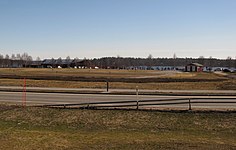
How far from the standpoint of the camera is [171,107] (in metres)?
23.3

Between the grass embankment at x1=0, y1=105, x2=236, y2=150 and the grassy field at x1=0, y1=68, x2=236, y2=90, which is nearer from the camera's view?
the grass embankment at x1=0, y1=105, x2=236, y2=150

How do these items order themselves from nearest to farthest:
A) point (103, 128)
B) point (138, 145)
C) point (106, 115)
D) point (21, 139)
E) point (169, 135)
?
1. point (138, 145)
2. point (21, 139)
3. point (169, 135)
4. point (103, 128)
5. point (106, 115)

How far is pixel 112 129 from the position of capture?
18.4 metres

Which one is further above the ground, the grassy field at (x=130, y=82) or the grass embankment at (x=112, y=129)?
the grassy field at (x=130, y=82)

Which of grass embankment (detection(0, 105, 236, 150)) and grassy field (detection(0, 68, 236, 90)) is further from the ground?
grassy field (detection(0, 68, 236, 90))

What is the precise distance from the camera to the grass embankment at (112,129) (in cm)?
1479

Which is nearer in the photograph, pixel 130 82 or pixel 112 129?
pixel 112 129

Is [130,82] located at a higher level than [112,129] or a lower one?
higher

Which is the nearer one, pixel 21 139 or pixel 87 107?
pixel 21 139

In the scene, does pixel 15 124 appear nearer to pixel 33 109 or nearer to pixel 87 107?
pixel 33 109

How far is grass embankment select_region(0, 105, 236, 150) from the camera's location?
14.8 m

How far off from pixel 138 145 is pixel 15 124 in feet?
27.1

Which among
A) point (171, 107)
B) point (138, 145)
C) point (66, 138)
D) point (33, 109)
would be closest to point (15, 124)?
point (33, 109)

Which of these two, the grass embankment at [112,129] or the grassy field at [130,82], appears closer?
the grass embankment at [112,129]
